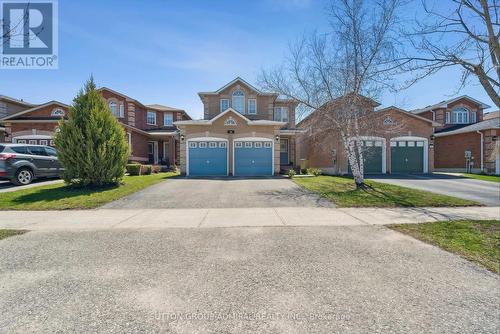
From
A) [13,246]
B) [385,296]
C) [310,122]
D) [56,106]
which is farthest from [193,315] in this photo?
[56,106]

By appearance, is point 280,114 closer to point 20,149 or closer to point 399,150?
point 399,150

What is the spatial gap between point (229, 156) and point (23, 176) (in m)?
11.8

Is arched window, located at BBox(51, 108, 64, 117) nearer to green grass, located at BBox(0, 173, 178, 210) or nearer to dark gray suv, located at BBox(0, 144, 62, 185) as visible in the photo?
dark gray suv, located at BBox(0, 144, 62, 185)

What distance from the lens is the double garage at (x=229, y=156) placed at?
1864 cm

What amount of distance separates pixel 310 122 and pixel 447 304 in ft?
42.3

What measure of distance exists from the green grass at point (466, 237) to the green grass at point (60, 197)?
1008 centimetres

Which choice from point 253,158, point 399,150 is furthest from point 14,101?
point 399,150

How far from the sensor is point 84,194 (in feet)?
33.9

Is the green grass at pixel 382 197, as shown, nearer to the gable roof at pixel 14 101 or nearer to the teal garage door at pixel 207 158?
the teal garage door at pixel 207 158

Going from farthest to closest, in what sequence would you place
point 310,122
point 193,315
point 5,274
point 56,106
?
point 56,106
point 310,122
point 5,274
point 193,315

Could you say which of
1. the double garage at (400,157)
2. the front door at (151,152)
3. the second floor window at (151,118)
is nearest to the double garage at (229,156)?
the double garage at (400,157)

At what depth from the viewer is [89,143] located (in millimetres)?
11156

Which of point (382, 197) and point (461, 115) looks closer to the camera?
point (382, 197)

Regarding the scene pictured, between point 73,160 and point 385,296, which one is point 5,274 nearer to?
point 385,296
